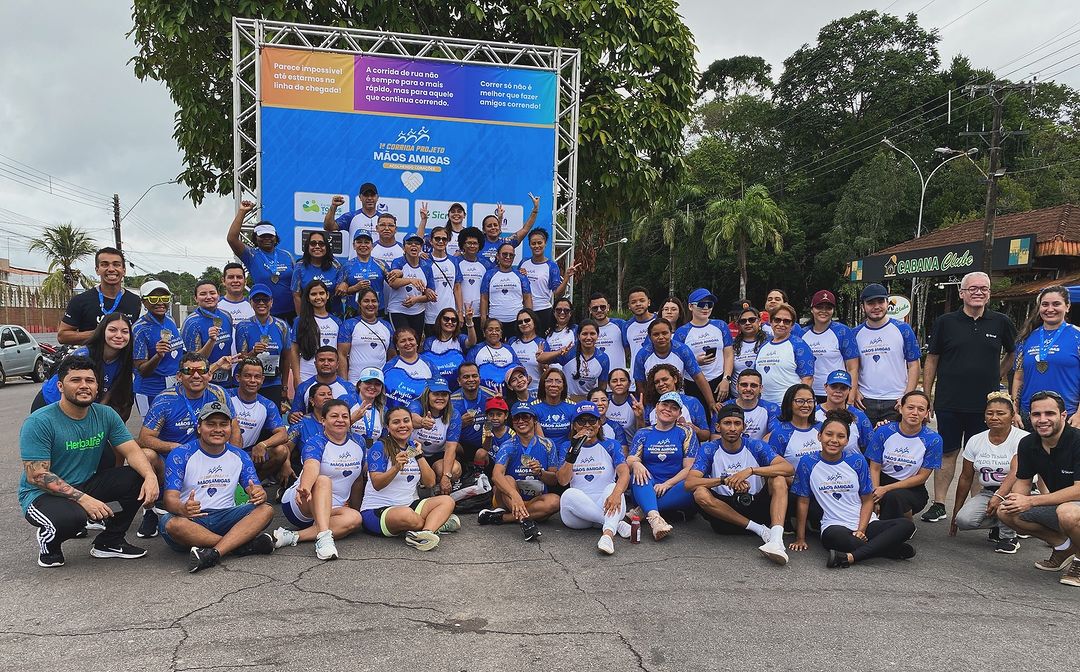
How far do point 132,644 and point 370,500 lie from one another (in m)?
2.12

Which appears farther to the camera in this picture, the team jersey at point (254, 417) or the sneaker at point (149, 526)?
the team jersey at point (254, 417)

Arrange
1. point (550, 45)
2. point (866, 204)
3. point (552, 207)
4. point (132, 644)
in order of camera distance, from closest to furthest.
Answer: point (132, 644) → point (552, 207) → point (550, 45) → point (866, 204)

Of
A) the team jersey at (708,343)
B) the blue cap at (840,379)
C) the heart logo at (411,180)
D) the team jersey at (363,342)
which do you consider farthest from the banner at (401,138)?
the blue cap at (840,379)

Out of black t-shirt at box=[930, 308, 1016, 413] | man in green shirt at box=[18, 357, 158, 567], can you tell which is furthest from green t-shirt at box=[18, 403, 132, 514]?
black t-shirt at box=[930, 308, 1016, 413]

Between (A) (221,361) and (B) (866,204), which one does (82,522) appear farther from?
(B) (866,204)

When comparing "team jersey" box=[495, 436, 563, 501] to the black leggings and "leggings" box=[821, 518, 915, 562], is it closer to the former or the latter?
"leggings" box=[821, 518, 915, 562]

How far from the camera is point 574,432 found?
5.89 metres

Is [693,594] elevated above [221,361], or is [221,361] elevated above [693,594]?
[221,361]

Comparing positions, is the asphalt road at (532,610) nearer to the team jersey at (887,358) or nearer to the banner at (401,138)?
the team jersey at (887,358)

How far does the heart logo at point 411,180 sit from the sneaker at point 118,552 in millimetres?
6136

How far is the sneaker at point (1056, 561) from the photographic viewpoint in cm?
495

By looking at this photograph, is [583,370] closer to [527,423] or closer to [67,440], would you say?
[527,423]

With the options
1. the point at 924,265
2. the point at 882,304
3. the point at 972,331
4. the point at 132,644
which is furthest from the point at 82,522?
the point at 924,265

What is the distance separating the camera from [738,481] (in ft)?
18.1
